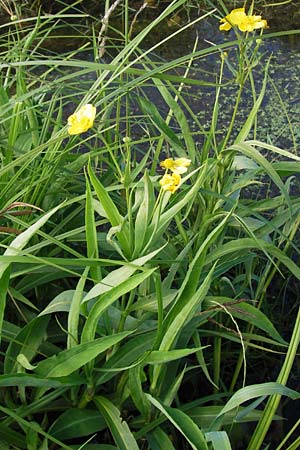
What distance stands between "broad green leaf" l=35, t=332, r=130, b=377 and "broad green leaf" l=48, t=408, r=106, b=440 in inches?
3.7

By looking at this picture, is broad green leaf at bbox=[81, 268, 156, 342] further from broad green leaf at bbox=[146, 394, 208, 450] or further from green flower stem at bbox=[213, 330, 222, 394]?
green flower stem at bbox=[213, 330, 222, 394]

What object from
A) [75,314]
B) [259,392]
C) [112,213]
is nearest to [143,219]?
[112,213]

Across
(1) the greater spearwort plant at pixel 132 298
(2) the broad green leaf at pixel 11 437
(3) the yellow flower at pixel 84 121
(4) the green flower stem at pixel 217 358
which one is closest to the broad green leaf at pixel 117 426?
(1) the greater spearwort plant at pixel 132 298

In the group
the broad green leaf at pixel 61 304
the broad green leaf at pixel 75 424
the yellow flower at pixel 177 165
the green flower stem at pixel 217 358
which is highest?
the yellow flower at pixel 177 165

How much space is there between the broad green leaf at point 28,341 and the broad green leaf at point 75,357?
80mm

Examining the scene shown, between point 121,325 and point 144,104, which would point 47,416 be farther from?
point 144,104

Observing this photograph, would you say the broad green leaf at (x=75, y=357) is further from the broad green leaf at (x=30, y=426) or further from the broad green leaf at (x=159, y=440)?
the broad green leaf at (x=159, y=440)

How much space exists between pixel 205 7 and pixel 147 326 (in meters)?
2.00

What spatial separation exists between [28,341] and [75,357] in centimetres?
14

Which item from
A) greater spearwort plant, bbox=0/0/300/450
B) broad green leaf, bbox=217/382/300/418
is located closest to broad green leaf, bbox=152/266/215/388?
greater spearwort plant, bbox=0/0/300/450

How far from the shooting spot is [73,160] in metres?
1.17

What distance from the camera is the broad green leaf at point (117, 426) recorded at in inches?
32.0

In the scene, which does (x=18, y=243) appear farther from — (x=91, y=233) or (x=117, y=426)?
(x=117, y=426)

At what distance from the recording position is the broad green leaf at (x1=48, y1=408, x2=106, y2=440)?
0.86 metres
